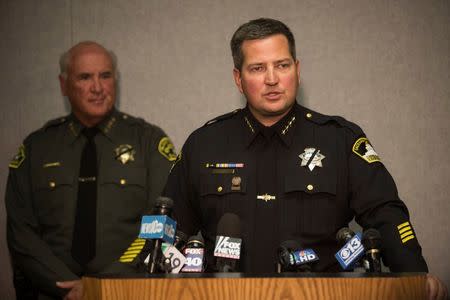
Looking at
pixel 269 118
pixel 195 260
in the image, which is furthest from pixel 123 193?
pixel 195 260

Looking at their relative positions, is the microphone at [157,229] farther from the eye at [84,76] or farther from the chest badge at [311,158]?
the eye at [84,76]

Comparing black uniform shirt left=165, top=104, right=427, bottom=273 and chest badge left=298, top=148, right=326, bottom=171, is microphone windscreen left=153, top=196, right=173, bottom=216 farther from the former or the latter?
chest badge left=298, top=148, right=326, bottom=171

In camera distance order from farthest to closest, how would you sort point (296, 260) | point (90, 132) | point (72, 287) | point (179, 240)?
point (90, 132) → point (72, 287) → point (179, 240) → point (296, 260)

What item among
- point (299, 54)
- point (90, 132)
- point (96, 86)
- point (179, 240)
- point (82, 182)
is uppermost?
point (299, 54)

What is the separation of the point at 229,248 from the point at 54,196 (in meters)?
1.91

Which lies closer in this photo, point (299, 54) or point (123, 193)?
point (123, 193)

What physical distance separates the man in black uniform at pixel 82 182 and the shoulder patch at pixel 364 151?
1.20 m

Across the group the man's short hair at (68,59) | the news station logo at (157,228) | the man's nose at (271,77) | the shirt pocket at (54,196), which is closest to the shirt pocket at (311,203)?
the man's nose at (271,77)

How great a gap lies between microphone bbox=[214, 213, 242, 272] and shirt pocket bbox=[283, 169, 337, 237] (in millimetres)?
753

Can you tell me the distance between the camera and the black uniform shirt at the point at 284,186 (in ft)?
9.39

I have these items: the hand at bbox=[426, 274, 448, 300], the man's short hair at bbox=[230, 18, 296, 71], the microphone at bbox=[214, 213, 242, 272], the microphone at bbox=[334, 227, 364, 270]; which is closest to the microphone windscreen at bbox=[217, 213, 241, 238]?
the microphone at bbox=[214, 213, 242, 272]

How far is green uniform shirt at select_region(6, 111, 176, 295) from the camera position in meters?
3.62

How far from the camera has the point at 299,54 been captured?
3869 mm

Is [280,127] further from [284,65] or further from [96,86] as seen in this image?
[96,86]
